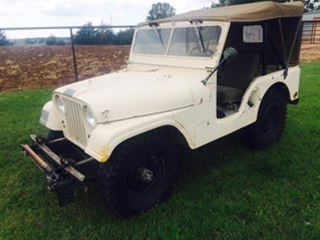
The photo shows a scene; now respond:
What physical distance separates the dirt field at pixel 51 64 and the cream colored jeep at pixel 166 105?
5.03 metres

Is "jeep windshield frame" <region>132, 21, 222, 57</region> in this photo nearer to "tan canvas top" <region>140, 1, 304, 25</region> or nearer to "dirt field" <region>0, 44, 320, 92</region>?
"tan canvas top" <region>140, 1, 304, 25</region>

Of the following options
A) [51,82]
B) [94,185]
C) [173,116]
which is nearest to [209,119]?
[173,116]

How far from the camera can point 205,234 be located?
9.41ft

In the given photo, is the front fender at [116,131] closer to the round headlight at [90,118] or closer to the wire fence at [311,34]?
the round headlight at [90,118]

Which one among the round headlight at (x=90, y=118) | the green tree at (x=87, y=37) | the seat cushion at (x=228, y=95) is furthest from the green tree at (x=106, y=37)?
the round headlight at (x=90, y=118)

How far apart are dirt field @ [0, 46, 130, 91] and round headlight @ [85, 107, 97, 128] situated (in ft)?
20.2

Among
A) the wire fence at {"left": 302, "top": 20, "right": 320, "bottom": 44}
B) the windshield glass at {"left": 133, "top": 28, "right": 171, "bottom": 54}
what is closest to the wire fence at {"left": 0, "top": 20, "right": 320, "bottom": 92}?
the windshield glass at {"left": 133, "top": 28, "right": 171, "bottom": 54}

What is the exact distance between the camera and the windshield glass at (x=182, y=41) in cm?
365

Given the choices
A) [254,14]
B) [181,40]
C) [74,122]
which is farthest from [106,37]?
[74,122]

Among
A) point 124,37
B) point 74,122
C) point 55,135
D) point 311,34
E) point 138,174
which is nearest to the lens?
point 138,174

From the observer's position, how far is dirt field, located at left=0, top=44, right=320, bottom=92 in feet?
32.5

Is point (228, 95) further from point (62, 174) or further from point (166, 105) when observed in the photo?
point (62, 174)

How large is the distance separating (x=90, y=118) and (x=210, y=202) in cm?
141

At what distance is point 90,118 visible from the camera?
2.94 m
